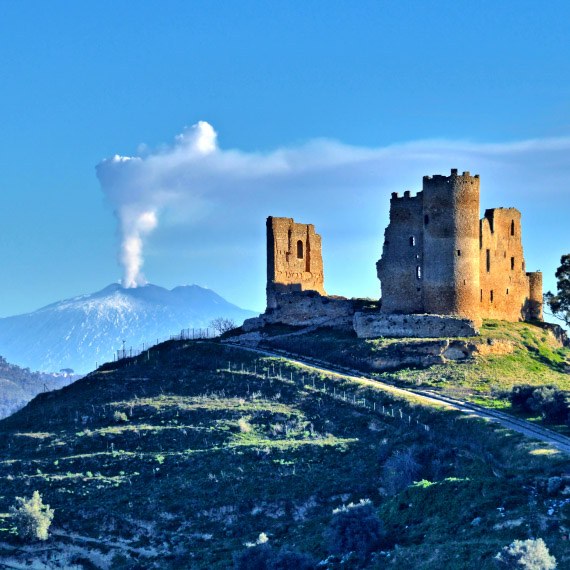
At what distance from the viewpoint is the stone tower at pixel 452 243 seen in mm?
81125

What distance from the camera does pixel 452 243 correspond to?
81062 millimetres

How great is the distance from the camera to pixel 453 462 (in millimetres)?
57125

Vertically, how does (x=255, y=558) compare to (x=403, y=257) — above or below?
below

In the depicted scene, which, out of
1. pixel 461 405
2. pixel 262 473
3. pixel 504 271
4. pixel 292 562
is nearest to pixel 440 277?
pixel 504 271

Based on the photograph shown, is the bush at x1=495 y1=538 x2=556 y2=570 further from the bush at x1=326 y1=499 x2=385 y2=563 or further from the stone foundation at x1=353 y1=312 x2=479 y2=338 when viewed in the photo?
the stone foundation at x1=353 y1=312 x2=479 y2=338

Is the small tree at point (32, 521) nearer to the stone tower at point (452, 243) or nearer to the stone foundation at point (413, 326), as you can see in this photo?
the stone foundation at point (413, 326)

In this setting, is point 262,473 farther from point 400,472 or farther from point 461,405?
point 461,405

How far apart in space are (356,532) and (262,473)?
52.5 feet

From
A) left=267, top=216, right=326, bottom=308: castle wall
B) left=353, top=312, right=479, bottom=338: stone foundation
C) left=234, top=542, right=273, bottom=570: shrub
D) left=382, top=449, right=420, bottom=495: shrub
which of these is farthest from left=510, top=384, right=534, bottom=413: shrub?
left=267, top=216, right=326, bottom=308: castle wall

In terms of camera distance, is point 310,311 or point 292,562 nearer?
point 292,562

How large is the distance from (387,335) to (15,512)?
Result: 3117 cm

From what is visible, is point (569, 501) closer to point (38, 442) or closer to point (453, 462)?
point (453, 462)

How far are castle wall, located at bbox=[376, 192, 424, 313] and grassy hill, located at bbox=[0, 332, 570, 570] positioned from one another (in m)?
10.4

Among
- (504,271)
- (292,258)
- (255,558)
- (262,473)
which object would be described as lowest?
(255,558)
